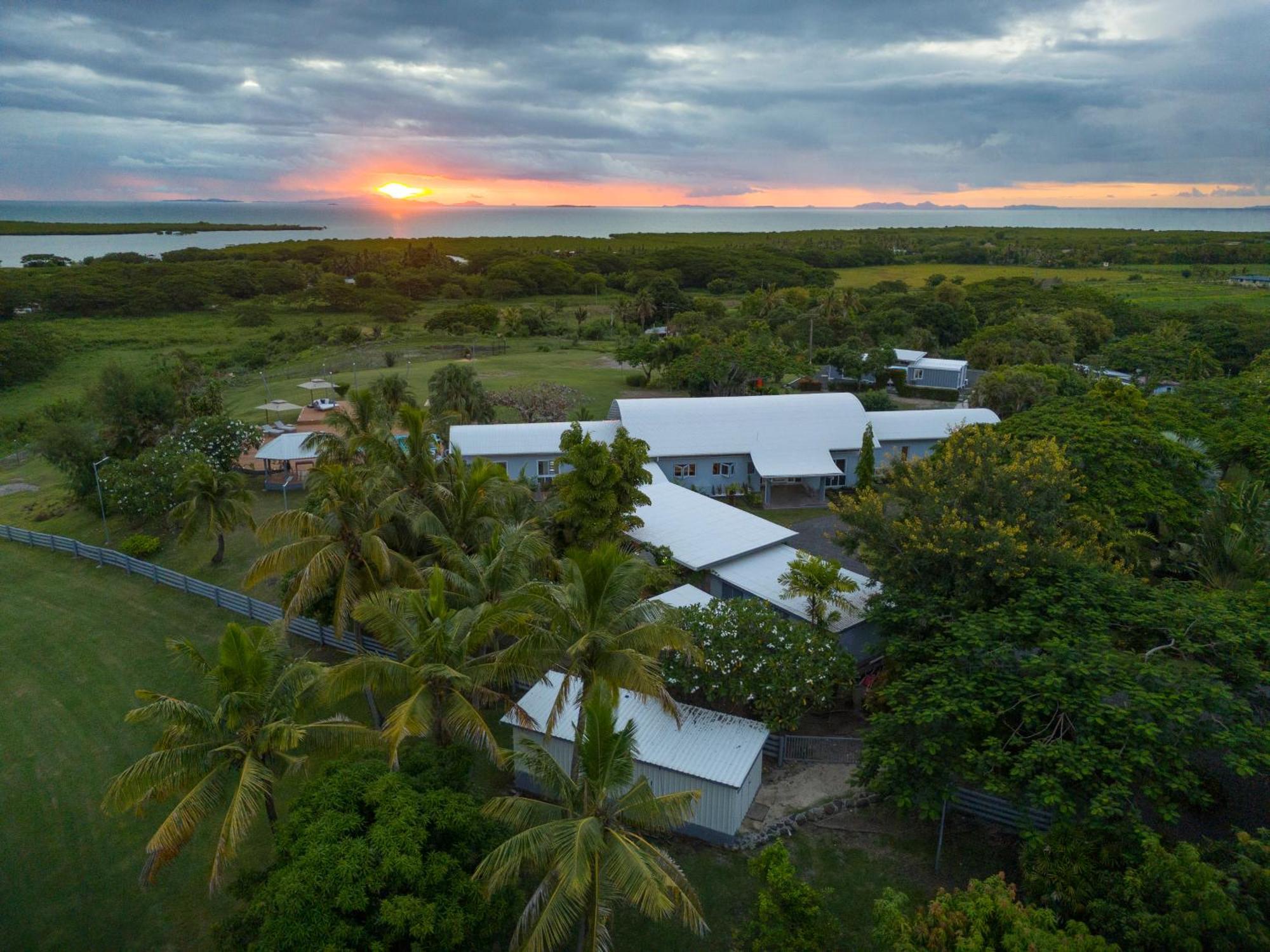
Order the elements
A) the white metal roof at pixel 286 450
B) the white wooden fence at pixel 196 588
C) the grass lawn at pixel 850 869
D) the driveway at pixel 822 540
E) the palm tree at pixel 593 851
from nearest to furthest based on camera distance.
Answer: the palm tree at pixel 593 851 < the grass lawn at pixel 850 869 < the white wooden fence at pixel 196 588 < the driveway at pixel 822 540 < the white metal roof at pixel 286 450

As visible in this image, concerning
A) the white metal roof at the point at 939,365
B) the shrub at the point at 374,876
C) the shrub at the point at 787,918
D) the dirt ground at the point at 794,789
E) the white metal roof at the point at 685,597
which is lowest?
the dirt ground at the point at 794,789

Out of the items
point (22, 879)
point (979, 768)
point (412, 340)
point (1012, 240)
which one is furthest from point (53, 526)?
point (1012, 240)

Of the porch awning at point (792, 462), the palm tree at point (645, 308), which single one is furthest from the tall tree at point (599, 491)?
the palm tree at point (645, 308)

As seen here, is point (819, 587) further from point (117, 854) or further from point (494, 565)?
point (117, 854)

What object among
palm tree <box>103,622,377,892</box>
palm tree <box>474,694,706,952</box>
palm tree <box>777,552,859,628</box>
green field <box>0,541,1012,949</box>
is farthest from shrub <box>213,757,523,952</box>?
palm tree <box>777,552,859,628</box>

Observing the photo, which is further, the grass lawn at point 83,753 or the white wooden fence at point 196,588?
the white wooden fence at point 196,588

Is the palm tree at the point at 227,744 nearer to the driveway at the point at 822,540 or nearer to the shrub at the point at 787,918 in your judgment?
the shrub at the point at 787,918

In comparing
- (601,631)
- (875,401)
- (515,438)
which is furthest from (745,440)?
(601,631)
